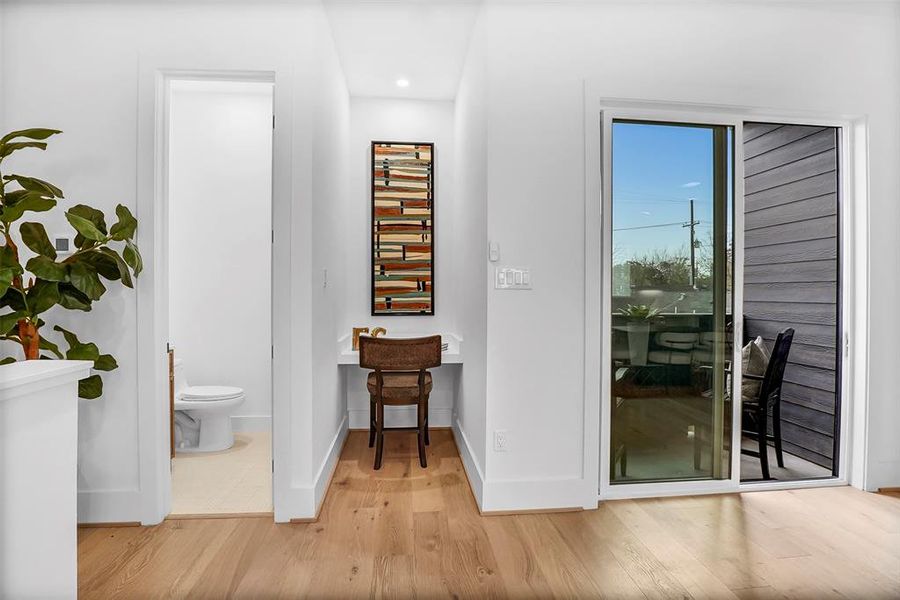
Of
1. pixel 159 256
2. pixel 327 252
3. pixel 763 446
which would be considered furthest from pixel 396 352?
pixel 763 446

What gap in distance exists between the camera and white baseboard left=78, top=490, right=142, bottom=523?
218cm

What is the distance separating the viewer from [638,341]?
2.46 metres

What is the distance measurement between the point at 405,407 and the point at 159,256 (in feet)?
6.91

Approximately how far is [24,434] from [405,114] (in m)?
3.26

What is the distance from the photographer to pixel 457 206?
3.56m

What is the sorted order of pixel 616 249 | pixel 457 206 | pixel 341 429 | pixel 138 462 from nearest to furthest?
pixel 138 462, pixel 616 249, pixel 341 429, pixel 457 206

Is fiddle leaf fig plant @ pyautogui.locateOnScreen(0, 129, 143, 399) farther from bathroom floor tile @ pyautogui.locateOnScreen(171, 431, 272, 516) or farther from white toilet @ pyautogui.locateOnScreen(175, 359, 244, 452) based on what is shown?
white toilet @ pyautogui.locateOnScreen(175, 359, 244, 452)

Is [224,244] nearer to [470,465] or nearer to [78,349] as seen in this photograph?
[78,349]

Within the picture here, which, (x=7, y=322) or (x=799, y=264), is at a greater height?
(x=799, y=264)

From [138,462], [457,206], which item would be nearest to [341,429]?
[138,462]

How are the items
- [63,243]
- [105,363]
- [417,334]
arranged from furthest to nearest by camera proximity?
1. [417,334]
2. [63,243]
3. [105,363]

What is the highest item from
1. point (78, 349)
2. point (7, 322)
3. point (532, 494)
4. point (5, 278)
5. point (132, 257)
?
point (132, 257)

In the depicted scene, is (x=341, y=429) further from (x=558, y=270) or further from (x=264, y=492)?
(x=558, y=270)

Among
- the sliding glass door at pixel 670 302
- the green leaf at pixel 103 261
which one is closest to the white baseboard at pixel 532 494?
the sliding glass door at pixel 670 302
